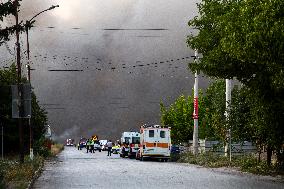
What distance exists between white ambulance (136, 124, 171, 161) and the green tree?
776 inches

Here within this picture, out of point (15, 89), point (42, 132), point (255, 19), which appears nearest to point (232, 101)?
point (15, 89)

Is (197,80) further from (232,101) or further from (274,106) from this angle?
(274,106)

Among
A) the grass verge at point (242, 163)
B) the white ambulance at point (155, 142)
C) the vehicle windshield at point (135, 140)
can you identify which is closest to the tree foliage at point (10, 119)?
the vehicle windshield at point (135, 140)

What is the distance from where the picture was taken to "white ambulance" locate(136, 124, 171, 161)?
52.0 metres

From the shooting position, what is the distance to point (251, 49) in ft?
70.5

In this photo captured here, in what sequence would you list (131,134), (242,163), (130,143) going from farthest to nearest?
(131,134), (130,143), (242,163)

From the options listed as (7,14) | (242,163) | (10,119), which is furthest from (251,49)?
(10,119)

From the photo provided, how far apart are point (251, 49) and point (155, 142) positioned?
A: 31.0 metres

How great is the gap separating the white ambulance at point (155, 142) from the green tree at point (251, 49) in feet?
64.7

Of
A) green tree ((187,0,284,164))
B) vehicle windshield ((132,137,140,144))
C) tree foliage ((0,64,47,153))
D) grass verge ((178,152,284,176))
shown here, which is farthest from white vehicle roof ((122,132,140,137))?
green tree ((187,0,284,164))

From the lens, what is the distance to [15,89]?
3375cm

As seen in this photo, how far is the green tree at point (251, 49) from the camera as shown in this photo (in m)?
20.1

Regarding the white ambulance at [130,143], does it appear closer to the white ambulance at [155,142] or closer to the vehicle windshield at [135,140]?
the vehicle windshield at [135,140]

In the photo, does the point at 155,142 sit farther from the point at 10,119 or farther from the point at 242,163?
the point at 242,163
